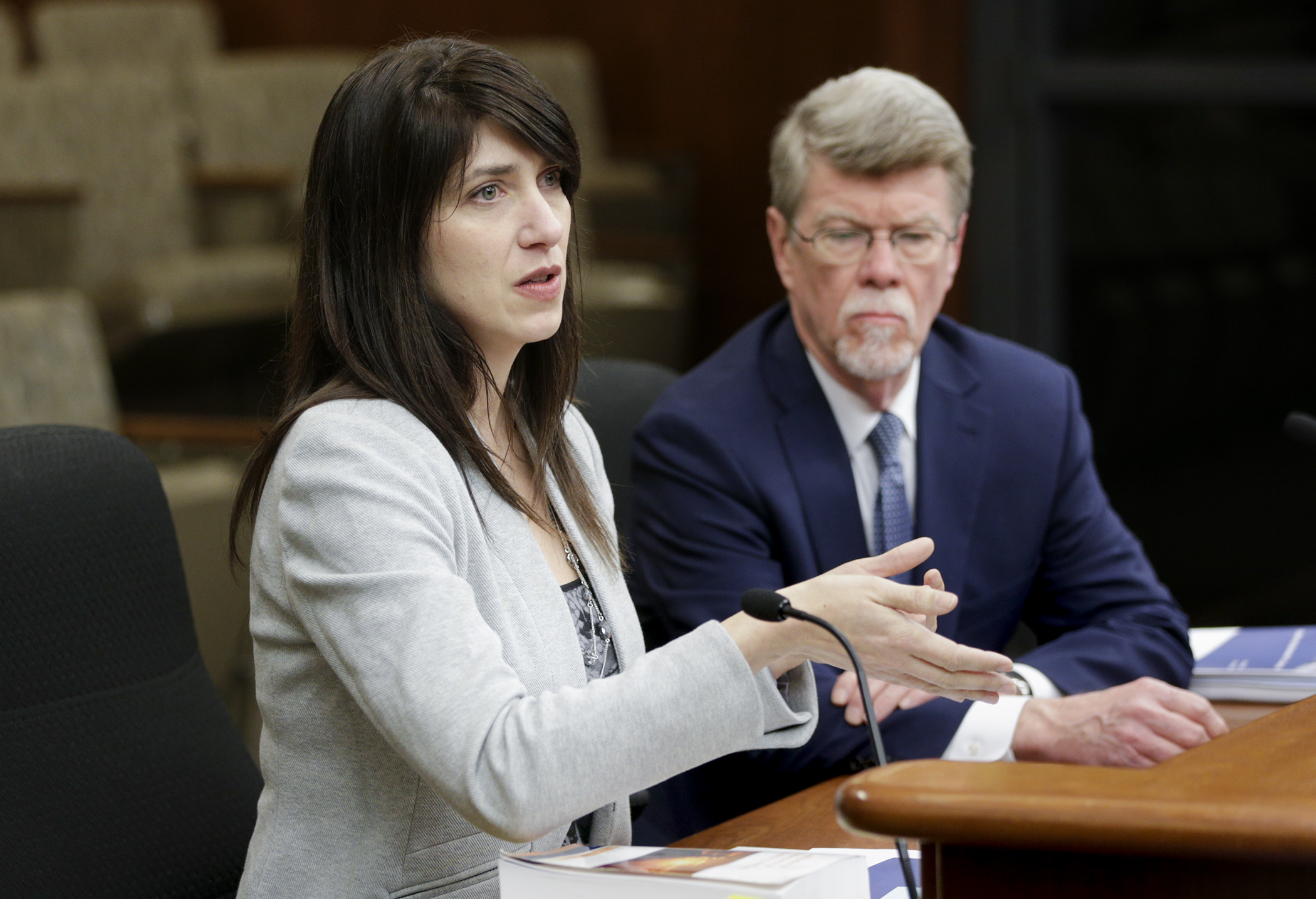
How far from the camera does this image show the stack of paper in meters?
1.53

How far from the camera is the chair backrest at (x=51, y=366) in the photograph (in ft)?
9.77

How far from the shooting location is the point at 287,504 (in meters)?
1.07

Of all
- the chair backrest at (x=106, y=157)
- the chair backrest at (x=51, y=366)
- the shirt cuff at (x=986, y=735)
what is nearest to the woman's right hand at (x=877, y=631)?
the shirt cuff at (x=986, y=735)

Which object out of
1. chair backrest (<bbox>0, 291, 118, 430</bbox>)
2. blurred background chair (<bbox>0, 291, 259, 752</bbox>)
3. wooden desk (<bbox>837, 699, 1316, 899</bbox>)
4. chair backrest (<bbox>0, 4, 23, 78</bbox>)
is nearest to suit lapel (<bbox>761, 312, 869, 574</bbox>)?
wooden desk (<bbox>837, 699, 1316, 899</bbox>)

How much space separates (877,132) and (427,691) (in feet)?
3.10

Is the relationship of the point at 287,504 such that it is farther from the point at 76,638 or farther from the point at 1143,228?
the point at 1143,228

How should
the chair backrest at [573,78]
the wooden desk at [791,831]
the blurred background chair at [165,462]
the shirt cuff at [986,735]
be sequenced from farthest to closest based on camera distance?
the chair backrest at [573,78] < the blurred background chair at [165,462] < the shirt cuff at [986,735] < the wooden desk at [791,831]

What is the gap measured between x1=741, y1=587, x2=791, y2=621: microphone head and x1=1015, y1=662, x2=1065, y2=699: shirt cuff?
0.65m

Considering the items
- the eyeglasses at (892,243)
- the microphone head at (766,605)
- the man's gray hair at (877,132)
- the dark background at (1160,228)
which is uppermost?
the man's gray hair at (877,132)

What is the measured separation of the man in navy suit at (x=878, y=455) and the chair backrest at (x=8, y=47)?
3.45 metres

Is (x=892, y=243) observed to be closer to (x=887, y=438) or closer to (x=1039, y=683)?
(x=887, y=438)

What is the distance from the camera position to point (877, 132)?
1668 millimetres

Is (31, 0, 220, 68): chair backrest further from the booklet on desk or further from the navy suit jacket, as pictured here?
the booklet on desk

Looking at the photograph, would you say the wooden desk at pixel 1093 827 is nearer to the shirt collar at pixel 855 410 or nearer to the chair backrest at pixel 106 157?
the shirt collar at pixel 855 410
